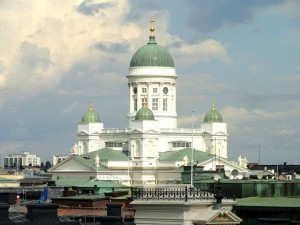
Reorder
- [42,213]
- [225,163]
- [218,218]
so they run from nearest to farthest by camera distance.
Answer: [218,218]
[42,213]
[225,163]

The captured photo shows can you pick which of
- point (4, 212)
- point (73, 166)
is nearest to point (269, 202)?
point (4, 212)

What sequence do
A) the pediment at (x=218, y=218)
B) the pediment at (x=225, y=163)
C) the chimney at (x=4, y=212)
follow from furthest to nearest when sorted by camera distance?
the pediment at (x=225, y=163) < the chimney at (x=4, y=212) < the pediment at (x=218, y=218)

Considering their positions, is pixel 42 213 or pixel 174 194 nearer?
pixel 174 194

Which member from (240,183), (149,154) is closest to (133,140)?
(149,154)

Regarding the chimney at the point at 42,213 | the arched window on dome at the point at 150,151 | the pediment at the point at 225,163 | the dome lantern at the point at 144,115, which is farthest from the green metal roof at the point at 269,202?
the arched window on dome at the point at 150,151

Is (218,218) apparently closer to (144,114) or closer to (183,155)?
(183,155)

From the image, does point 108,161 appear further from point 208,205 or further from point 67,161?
point 208,205

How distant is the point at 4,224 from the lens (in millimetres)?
35219

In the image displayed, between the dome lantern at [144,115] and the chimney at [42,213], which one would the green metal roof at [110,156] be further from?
the chimney at [42,213]

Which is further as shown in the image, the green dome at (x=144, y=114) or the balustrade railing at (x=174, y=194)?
the green dome at (x=144, y=114)

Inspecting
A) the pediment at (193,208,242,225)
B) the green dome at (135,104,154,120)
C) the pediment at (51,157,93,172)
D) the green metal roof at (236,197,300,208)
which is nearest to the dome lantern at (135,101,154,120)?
the green dome at (135,104,154,120)

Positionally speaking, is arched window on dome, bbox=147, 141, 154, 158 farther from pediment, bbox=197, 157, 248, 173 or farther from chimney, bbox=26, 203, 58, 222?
chimney, bbox=26, 203, 58, 222

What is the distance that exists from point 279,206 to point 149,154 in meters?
158

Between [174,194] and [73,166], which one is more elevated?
[73,166]
